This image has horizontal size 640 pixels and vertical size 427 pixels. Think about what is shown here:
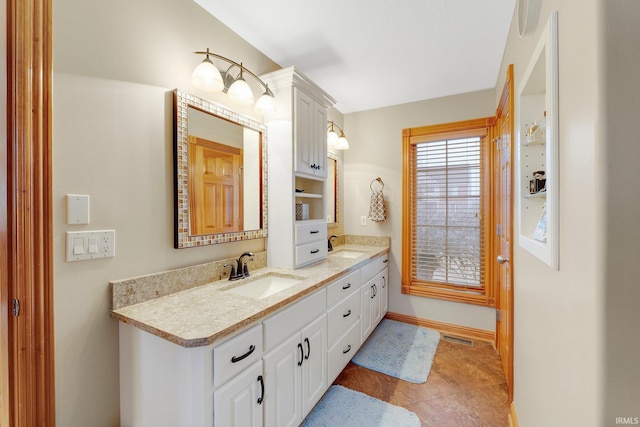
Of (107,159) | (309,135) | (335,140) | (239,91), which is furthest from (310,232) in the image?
(107,159)

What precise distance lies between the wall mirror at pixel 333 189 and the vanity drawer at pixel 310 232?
0.70 meters

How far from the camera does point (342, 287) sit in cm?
200

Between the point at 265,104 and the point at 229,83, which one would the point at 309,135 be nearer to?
the point at 265,104

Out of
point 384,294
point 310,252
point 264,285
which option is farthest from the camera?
point 384,294

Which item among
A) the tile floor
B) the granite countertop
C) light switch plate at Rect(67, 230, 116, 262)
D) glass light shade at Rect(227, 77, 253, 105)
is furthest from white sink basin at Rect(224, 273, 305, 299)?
glass light shade at Rect(227, 77, 253, 105)

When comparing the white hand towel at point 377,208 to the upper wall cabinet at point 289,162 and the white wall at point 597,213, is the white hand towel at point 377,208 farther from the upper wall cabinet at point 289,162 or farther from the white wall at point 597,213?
the white wall at point 597,213

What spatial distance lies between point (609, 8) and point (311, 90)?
1.80 meters

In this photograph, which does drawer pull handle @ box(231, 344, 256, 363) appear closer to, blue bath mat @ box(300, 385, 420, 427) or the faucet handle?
the faucet handle

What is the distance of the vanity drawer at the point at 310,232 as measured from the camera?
2046 millimetres

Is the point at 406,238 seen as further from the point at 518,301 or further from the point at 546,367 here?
the point at 546,367

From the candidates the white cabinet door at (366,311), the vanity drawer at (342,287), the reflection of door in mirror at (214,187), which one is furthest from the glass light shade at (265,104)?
the white cabinet door at (366,311)

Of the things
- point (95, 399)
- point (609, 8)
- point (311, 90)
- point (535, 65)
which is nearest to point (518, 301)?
point (535, 65)

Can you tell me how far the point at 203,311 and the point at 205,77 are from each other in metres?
1.21

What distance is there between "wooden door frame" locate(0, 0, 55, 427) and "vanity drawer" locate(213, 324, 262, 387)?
2.11 feet
